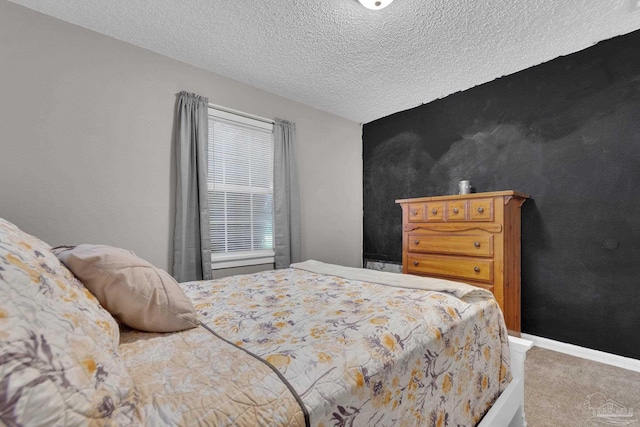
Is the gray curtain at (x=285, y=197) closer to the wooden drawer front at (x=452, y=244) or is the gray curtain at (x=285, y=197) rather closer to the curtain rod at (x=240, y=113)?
the curtain rod at (x=240, y=113)

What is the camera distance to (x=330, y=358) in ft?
2.54

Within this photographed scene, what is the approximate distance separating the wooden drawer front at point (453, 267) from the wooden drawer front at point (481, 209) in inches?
14.1

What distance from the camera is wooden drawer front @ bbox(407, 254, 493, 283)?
7.79 ft

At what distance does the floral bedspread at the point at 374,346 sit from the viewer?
73 cm

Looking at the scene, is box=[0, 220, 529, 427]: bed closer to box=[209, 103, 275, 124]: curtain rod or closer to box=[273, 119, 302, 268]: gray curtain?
box=[273, 119, 302, 268]: gray curtain

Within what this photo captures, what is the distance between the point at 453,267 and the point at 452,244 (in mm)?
210

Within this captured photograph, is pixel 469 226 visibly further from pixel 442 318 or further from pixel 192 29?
pixel 192 29

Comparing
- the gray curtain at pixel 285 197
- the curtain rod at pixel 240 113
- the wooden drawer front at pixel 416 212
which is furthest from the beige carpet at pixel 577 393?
the curtain rod at pixel 240 113

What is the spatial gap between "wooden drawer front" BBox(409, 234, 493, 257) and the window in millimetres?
1578

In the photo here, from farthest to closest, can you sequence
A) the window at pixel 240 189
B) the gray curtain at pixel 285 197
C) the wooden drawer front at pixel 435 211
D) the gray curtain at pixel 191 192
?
the gray curtain at pixel 285 197 → the window at pixel 240 189 → the wooden drawer front at pixel 435 211 → the gray curtain at pixel 191 192

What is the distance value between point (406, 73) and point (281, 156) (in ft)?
4.99

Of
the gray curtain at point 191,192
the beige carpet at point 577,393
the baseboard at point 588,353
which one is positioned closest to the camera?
the beige carpet at point 577,393

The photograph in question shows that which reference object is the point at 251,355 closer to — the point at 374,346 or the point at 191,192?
the point at 374,346

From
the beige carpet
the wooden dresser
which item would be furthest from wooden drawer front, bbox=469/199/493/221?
the beige carpet
